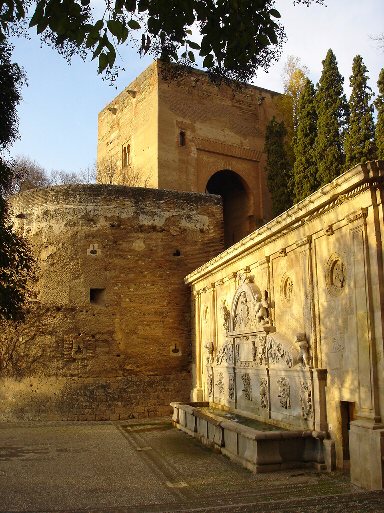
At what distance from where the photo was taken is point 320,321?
9523 mm

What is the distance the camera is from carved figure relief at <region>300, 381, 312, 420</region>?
936 cm

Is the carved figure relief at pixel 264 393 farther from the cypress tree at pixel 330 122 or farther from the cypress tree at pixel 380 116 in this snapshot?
the cypress tree at pixel 330 122

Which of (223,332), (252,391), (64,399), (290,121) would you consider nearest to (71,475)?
(252,391)

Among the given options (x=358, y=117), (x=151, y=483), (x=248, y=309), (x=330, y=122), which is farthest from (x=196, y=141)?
(x=151, y=483)

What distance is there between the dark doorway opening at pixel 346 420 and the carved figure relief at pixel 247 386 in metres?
3.50

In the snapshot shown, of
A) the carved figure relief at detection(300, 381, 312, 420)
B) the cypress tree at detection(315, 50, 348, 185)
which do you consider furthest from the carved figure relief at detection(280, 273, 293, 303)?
the cypress tree at detection(315, 50, 348, 185)

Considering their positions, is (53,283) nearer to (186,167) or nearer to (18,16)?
(186,167)

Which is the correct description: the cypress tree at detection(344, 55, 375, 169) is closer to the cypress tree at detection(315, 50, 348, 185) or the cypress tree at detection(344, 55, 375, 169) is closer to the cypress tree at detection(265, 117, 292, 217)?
the cypress tree at detection(315, 50, 348, 185)

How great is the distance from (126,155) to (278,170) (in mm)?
8110

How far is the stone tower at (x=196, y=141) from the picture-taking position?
85.4 ft

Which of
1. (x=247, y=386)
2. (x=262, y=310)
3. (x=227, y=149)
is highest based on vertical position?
(x=227, y=149)

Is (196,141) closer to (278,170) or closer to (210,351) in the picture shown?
(278,170)

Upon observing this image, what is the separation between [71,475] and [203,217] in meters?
10.8

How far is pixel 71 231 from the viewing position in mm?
17594
